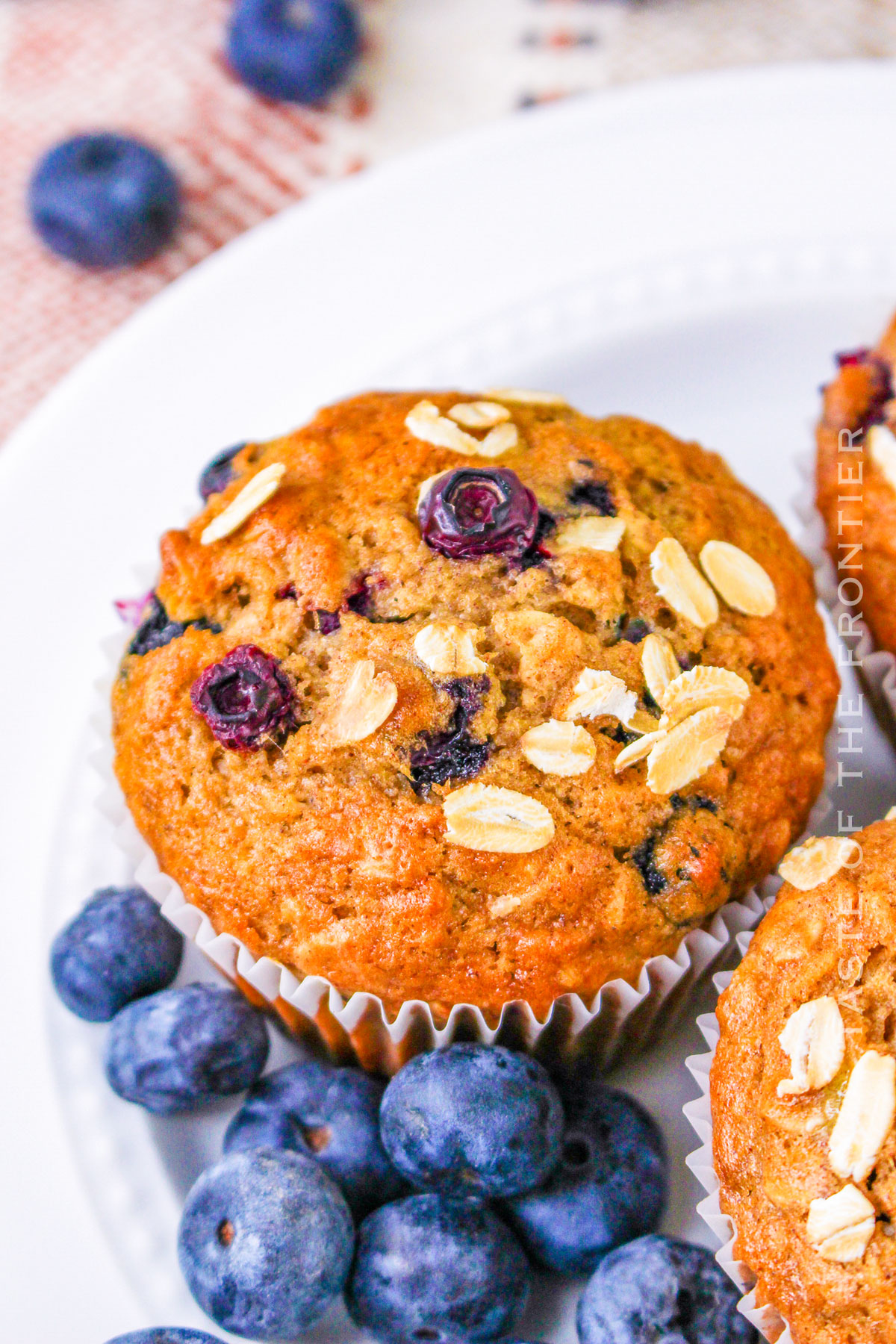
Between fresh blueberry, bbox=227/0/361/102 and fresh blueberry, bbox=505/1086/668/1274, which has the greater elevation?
fresh blueberry, bbox=227/0/361/102

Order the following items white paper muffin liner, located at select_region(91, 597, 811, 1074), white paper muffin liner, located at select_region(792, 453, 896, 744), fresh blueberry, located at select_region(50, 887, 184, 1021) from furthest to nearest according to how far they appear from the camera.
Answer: white paper muffin liner, located at select_region(792, 453, 896, 744) → fresh blueberry, located at select_region(50, 887, 184, 1021) → white paper muffin liner, located at select_region(91, 597, 811, 1074)

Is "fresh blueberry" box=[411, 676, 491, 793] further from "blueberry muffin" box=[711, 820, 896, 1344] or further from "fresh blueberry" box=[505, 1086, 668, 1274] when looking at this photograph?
"fresh blueberry" box=[505, 1086, 668, 1274]

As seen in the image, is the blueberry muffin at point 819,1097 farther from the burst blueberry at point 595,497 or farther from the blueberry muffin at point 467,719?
the burst blueberry at point 595,497

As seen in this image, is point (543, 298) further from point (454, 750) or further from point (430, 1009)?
point (430, 1009)

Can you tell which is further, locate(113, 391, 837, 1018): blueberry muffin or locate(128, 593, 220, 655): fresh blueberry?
locate(128, 593, 220, 655): fresh blueberry

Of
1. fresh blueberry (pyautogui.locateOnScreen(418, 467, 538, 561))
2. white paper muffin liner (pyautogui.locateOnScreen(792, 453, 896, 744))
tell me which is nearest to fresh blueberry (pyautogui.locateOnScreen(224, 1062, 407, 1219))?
fresh blueberry (pyautogui.locateOnScreen(418, 467, 538, 561))

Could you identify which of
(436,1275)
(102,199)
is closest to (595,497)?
(436,1275)

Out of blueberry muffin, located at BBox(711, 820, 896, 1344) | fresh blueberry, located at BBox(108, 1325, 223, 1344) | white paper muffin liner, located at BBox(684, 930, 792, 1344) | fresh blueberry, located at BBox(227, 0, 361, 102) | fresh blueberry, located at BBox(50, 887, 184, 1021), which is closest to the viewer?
blueberry muffin, located at BBox(711, 820, 896, 1344)

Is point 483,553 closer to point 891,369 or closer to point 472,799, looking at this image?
point 472,799
